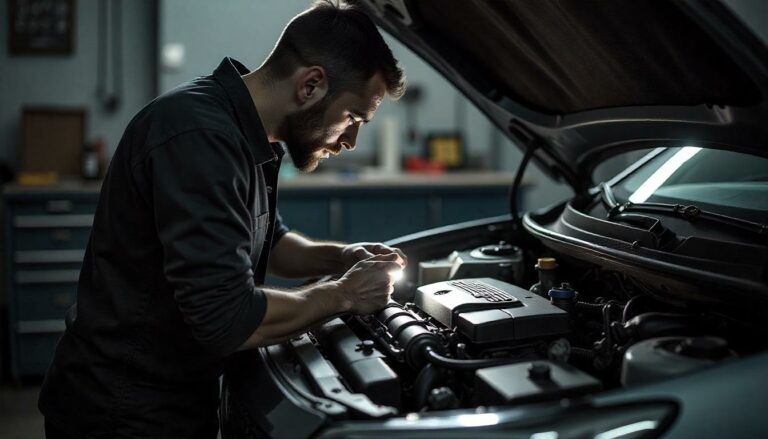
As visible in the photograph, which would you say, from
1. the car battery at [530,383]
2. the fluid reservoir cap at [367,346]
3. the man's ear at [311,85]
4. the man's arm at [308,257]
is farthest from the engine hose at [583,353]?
the man's ear at [311,85]

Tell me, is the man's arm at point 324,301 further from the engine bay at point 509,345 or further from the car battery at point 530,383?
the car battery at point 530,383

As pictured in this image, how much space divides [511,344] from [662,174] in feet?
2.40

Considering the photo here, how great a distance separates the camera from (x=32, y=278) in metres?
3.58

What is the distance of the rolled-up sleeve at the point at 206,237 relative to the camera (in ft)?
4.22

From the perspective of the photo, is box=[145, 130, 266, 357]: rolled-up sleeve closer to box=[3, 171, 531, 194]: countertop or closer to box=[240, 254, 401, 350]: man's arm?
box=[240, 254, 401, 350]: man's arm

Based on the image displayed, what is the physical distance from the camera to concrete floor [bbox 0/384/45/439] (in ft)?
10.1

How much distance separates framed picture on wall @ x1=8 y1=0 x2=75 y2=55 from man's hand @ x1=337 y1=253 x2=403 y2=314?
11.5ft

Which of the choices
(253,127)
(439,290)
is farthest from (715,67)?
(253,127)

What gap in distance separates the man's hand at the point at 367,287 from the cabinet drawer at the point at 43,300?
8.15 feet

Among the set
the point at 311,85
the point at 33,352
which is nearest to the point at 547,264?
the point at 311,85

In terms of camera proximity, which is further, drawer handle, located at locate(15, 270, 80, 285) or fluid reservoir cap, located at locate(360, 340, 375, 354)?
drawer handle, located at locate(15, 270, 80, 285)

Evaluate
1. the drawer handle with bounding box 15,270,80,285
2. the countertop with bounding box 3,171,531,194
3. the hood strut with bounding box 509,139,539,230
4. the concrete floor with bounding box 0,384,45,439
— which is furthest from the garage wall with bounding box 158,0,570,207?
the hood strut with bounding box 509,139,539,230

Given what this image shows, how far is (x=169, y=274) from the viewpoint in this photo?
4.31 ft

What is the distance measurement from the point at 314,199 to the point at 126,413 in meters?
2.60
